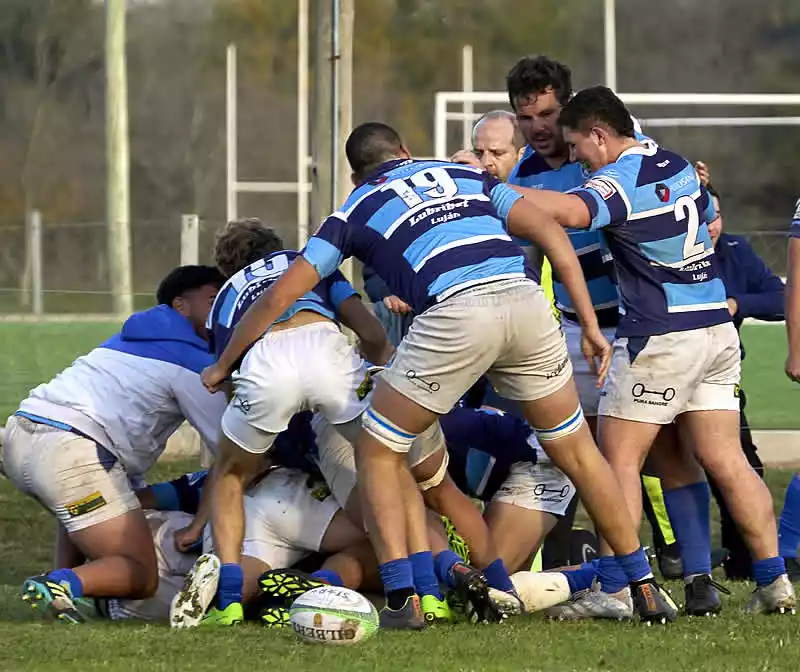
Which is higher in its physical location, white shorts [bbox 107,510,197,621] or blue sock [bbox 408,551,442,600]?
blue sock [bbox 408,551,442,600]

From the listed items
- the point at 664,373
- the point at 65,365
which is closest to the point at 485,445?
the point at 664,373

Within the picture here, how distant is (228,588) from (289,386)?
0.77 metres

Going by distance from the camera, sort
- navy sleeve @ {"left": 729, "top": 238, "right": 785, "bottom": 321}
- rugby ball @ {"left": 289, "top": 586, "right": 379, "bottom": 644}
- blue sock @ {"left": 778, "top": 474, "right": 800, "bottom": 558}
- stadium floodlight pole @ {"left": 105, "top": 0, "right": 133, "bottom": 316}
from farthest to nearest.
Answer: stadium floodlight pole @ {"left": 105, "top": 0, "right": 133, "bottom": 316}
navy sleeve @ {"left": 729, "top": 238, "right": 785, "bottom": 321}
blue sock @ {"left": 778, "top": 474, "right": 800, "bottom": 558}
rugby ball @ {"left": 289, "top": 586, "right": 379, "bottom": 644}

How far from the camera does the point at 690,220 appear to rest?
19.8 feet

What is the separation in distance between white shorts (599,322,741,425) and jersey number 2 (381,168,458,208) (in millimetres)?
951

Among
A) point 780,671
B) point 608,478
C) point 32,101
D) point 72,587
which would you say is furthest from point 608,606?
point 32,101

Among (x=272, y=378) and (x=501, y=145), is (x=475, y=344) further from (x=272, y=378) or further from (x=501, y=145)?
(x=501, y=145)

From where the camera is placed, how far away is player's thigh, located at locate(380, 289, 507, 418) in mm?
5504

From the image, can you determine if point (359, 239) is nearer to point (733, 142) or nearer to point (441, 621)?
point (441, 621)

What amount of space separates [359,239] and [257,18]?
27677 mm

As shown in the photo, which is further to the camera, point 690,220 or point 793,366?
point 793,366

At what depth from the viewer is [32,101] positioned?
34438mm

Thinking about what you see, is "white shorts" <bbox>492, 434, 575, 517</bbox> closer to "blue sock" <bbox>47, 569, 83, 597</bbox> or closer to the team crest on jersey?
the team crest on jersey

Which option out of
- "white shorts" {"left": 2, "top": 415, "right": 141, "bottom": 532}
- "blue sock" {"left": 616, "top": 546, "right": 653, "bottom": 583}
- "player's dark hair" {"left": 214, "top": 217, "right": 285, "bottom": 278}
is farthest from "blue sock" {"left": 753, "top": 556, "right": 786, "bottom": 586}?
"white shorts" {"left": 2, "top": 415, "right": 141, "bottom": 532}
